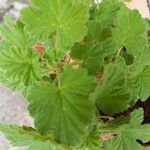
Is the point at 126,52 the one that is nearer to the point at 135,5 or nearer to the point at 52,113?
the point at 52,113

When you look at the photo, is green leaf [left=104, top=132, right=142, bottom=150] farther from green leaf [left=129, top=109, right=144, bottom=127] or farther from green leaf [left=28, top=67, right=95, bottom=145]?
green leaf [left=28, top=67, right=95, bottom=145]

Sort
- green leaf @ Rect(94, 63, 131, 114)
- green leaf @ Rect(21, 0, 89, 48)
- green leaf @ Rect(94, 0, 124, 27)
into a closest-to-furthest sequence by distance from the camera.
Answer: green leaf @ Rect(21, 0, 89, 48) < green leaf @ Rect(94, 63, 131, 114) < green leaf @ Rect(94, 0, 124, 27)

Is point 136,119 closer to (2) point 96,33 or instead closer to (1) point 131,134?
(1) point 131,134

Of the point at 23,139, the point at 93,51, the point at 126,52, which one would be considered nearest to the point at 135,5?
the point at 126,52

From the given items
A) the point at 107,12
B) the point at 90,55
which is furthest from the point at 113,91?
the point at 107,12

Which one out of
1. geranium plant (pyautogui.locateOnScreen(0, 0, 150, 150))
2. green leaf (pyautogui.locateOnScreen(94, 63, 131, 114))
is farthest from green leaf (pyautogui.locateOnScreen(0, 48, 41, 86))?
green leaf (pyautogui.locateOnScreen(94, 63, 131, 114))
